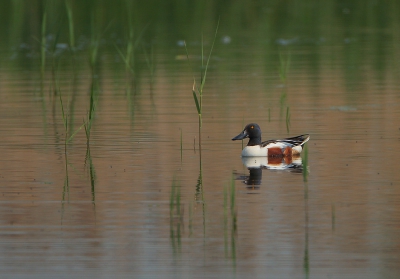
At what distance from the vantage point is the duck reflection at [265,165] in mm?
11156

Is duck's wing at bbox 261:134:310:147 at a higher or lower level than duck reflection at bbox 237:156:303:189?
higher

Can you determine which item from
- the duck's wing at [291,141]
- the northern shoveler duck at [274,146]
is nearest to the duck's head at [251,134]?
the northern shoveler duck at [274,146]

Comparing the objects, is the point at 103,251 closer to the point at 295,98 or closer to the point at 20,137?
the point at 20,137

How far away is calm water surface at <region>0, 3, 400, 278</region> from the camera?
7.79m

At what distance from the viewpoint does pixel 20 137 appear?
14.1 meters

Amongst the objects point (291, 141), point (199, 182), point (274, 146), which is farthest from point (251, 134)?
point (199, 182)

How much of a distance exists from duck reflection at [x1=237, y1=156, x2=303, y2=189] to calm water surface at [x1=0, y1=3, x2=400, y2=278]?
7 cm

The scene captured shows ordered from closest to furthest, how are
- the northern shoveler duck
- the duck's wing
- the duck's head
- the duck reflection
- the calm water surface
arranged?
the calm water surface < the duck reflection < the northern shoveler duck < the duck's wing < the duck's head

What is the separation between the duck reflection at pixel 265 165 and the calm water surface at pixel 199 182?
0.07 meters

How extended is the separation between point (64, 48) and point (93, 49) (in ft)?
41.4

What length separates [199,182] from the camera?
425 inches

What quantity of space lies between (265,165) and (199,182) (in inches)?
70.2

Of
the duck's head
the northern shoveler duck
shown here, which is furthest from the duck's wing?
the duck's head

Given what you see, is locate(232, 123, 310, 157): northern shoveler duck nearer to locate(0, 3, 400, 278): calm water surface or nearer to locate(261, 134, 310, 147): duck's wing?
locate(261, 134, 310, 147): duck's wing
